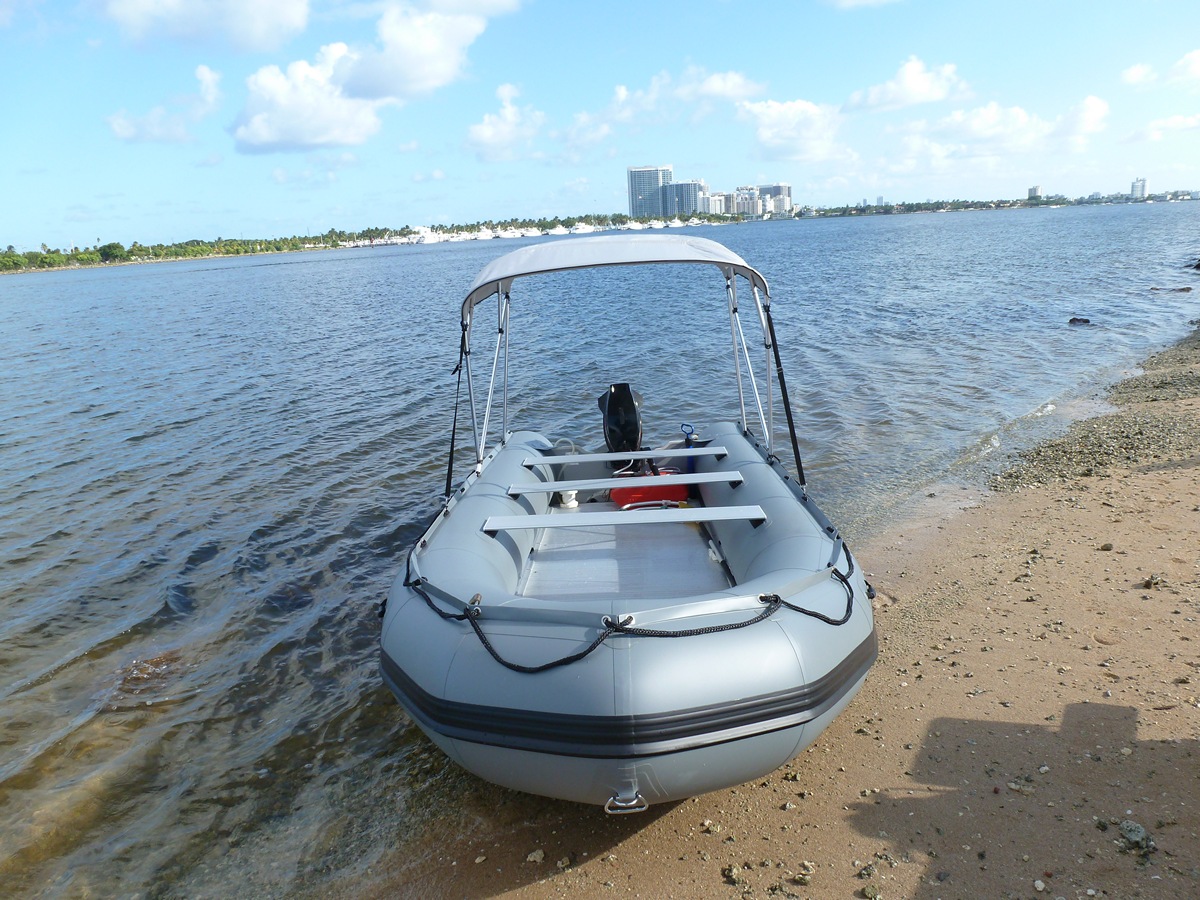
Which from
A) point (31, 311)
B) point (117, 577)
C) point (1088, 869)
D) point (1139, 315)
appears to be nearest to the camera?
point (1088, 869)

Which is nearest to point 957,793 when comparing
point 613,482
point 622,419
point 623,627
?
point 623,627

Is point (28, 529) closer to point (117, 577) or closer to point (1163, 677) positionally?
point (117, 577)

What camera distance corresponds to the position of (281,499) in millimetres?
7762

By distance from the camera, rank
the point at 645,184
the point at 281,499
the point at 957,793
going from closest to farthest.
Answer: the point at 957,793, the point at 281,499, the point at 645,184

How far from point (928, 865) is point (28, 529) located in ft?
26.8

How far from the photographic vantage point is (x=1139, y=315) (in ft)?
54.1

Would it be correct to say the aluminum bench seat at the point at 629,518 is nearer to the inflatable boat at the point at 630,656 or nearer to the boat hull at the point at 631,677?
the inflatable boat at the point at 630,656

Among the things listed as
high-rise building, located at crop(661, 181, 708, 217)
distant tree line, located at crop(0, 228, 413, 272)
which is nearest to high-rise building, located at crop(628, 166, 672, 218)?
high-rise building, located at crop(661, 181, 708, 217)

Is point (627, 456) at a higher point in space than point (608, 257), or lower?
lower

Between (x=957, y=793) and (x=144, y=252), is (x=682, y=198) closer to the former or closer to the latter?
(x=144, y=252)

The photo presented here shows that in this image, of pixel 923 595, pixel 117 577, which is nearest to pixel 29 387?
pixel 117 577

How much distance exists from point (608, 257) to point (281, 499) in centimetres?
482

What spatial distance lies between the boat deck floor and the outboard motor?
120 cm

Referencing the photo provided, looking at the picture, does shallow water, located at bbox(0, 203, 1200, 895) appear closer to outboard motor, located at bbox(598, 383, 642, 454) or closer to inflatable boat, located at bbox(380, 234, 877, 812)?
inflatable boat, located at bbox(380, 234, 877, 812)
